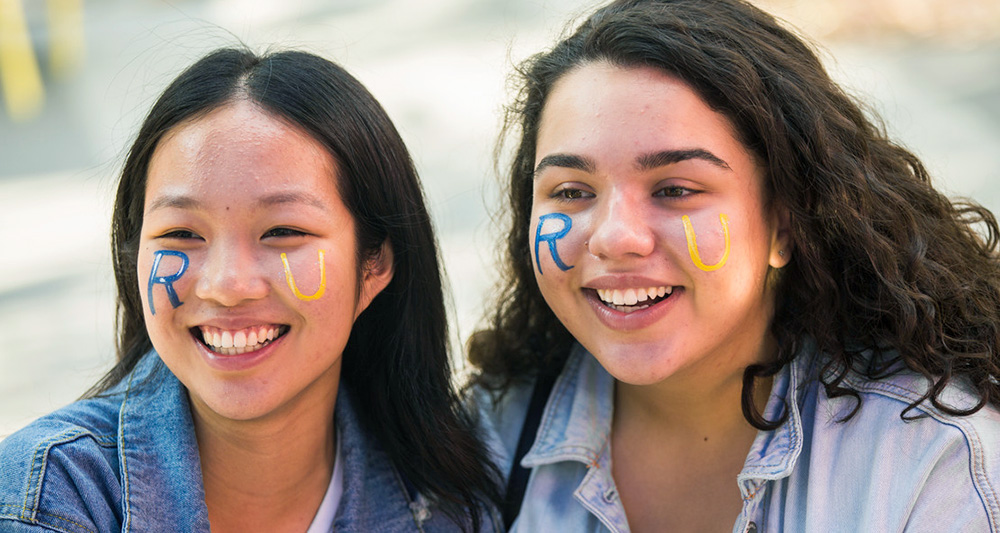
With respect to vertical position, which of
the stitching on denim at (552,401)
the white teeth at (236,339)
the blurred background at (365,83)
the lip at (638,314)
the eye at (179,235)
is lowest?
the stitching on denim at (552,401)

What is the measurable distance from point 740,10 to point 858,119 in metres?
0.41

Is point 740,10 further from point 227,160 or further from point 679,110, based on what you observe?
point 227,160

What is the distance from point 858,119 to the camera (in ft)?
8.01

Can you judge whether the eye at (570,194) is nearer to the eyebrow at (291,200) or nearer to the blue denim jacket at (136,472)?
the eyebrow at (291,200)

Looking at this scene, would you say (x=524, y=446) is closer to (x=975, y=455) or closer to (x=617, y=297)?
(x=617, y=297)

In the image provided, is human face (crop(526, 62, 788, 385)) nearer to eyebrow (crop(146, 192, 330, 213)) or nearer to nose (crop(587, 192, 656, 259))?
nose (crop(587, 192, 656, 259))

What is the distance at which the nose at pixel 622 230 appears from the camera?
2.11 meters

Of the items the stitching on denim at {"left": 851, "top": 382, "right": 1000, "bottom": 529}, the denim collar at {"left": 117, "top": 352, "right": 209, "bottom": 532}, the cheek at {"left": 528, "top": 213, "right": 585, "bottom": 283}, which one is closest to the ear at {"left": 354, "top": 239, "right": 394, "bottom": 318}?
the cheek at {"left": 528, "top": 213, "right": 585, "bottom": 283}

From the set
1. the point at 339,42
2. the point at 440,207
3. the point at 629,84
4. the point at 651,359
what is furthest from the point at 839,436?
the point at 339,42

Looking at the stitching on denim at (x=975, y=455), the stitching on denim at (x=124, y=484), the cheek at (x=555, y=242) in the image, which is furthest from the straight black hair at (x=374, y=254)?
the stitching on denim at (x=975, y=455)

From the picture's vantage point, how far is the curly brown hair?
2.23m

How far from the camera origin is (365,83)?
19.5 feet

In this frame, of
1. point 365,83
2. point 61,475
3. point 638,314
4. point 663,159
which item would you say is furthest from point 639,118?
point 365,83

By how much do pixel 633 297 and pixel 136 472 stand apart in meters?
→ 1.16
